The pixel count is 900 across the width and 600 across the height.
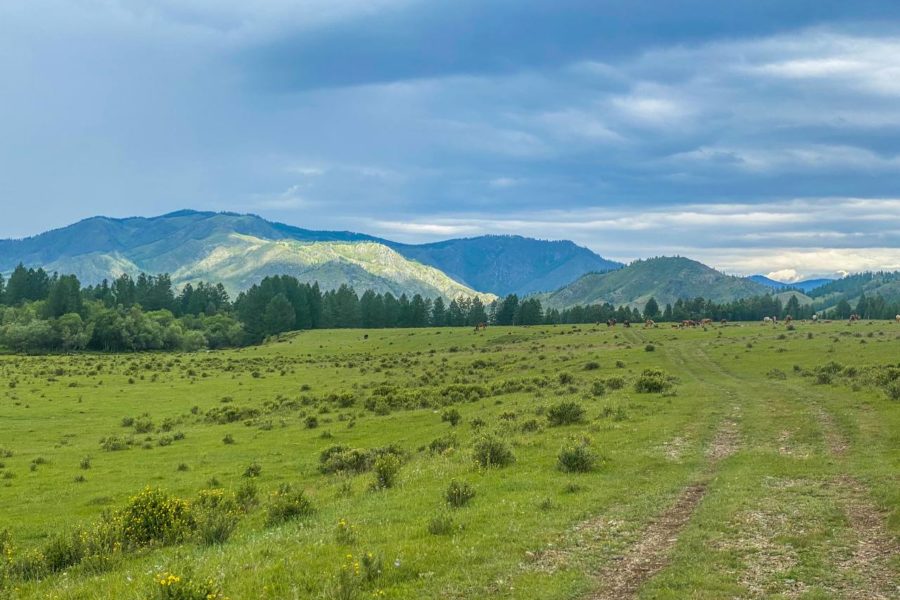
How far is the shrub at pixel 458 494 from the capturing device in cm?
1816

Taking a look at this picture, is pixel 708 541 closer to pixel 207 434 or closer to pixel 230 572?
pixel 230 572

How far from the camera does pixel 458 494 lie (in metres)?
18.3

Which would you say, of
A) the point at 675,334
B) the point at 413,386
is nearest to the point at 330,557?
the point at 413,386

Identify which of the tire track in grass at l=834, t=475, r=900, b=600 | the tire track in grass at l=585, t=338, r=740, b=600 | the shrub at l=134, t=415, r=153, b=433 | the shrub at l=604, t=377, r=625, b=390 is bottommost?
the shrub at l=134, t=415, r=153, b=433

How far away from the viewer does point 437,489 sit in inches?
804

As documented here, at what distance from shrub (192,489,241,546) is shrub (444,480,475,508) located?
6.30 m

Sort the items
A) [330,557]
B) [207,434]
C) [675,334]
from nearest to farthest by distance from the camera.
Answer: [330,557]
[207,434]
[675,334]

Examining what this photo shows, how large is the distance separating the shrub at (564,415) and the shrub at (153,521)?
69.7ft

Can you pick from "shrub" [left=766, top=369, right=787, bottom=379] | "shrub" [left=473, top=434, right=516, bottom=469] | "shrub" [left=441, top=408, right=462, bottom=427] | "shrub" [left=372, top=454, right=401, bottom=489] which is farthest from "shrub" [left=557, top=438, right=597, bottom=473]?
"shrub" [left=766, top=369, right=787, bottom=379]

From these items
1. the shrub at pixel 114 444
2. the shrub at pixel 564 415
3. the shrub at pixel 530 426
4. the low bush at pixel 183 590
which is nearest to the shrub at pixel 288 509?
the low bush at pixel 183 590

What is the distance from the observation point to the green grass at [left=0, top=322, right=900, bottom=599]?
12141mm

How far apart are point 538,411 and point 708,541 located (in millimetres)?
25292

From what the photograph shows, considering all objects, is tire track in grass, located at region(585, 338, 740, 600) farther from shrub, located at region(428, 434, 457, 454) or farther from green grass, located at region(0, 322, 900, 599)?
shrub, located at region(428, 434, 457, 454)

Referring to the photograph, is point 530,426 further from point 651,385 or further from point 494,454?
point 651,385
